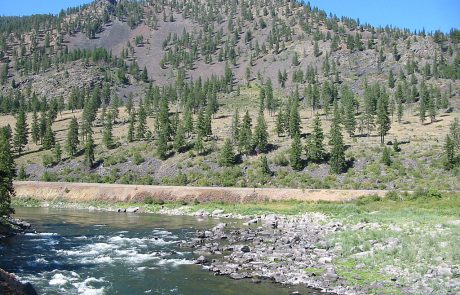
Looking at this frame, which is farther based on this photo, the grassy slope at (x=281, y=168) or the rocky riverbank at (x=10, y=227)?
the grassy slope at (x=281, y=168)

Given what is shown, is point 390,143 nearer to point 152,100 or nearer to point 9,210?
point 9,210

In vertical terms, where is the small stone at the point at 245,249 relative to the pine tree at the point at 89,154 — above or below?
below

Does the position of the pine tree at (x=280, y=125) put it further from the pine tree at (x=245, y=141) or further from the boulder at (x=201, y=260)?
the boulder at (x=201, y=260)

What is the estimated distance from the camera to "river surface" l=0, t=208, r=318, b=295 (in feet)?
74.1

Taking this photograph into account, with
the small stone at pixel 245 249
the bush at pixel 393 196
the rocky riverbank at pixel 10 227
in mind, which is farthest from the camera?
the bush at pixel 393 196

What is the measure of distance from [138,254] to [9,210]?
2033cm

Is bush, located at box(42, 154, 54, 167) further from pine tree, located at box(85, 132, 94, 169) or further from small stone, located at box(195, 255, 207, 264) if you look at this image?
small stone, located at box(195, 255, 207, 264)

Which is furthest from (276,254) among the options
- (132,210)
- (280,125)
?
(280,125)

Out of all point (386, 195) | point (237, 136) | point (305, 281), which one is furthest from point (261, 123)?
point (305, 281)

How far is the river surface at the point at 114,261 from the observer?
22578mm

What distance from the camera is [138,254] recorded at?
Result: 3186 cm

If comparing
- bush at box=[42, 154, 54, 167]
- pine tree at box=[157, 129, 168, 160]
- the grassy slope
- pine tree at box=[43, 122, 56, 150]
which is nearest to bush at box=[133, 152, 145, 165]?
the grassy slope

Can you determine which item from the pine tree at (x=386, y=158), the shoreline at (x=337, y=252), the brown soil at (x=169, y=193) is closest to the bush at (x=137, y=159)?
the brown soil at (x=169, y=193)

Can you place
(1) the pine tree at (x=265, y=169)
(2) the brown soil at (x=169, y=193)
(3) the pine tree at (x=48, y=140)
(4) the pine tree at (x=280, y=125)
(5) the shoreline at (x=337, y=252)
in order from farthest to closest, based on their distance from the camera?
(3) the pine tree at (x=48, y=140), (4) the pine tree at (x=280, y=125), (1) the pine tree at (x=265, y=169), (2) the brown soil at (x=169, y=193), (5) the shoreline at (x=337, y=252)
